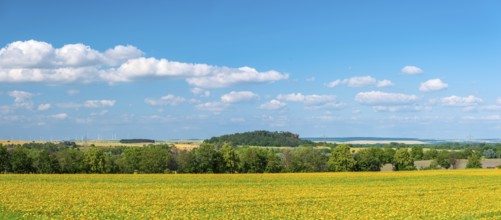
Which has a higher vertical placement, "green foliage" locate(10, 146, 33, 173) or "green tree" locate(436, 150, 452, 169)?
"green foliage" locate(10, 146, 33, 173)

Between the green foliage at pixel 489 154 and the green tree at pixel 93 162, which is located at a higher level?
the green tree at pixel 93 162

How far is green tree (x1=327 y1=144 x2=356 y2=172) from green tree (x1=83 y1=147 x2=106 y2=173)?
48086 mm

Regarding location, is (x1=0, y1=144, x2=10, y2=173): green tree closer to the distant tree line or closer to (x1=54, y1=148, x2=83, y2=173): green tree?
the distant tree line

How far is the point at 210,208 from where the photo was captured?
3209cm

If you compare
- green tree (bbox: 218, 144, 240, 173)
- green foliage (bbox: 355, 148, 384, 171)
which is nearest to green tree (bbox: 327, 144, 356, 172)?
green foliage (bbox: 355, 148, 384, 171)

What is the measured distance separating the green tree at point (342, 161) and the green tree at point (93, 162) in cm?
4809

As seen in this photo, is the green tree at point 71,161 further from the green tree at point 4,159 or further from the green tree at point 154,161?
the green tree at point 154,161

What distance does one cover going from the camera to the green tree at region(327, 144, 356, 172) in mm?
114812

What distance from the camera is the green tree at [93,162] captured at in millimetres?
97562

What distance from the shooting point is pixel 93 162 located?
9756 cm

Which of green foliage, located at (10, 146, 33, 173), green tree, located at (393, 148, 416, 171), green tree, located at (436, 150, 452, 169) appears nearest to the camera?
green foliage, located at (10, 146, 33, 173)

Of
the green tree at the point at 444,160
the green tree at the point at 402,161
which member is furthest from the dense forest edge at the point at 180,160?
the green tree at the point at 444,160

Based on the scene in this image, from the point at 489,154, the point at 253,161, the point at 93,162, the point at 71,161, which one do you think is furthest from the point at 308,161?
the point at 489,154

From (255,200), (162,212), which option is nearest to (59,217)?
(162,212)
